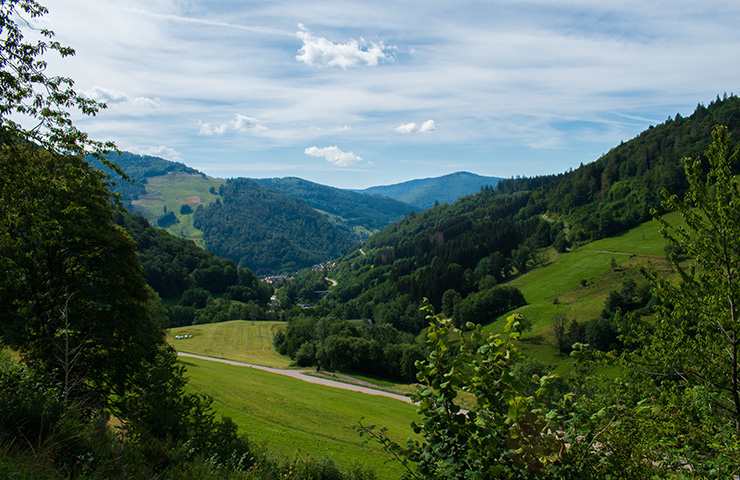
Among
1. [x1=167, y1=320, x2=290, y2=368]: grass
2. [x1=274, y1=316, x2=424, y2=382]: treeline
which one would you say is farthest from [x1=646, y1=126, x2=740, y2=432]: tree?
[x1=167, y1=320, x2=290, y2=368]: grass

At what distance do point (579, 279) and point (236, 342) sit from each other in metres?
107

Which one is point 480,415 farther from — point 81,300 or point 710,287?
point 81,300

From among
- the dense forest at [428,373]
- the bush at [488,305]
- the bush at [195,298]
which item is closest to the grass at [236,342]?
the bush at [195,298]

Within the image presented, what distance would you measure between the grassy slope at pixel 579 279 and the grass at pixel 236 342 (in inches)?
2344

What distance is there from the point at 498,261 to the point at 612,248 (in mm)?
40261

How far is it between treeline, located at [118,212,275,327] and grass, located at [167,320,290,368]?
79.9 feet

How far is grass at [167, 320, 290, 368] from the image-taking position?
9931 centimetres

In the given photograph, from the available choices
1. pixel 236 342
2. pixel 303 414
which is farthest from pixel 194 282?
pixel 303 414

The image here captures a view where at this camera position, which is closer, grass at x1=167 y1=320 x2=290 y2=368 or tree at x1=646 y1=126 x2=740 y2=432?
tree at x1=646 y1=126 x2=740 y2=432

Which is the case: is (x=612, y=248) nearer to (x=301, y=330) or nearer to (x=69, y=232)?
(x=301, y=330)

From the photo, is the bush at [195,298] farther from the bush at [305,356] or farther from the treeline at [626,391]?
the treeline at [626,391]

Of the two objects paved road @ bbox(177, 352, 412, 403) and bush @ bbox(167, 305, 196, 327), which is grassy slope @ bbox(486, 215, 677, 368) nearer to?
paved road @ bbox(177, 352, 412, 403)

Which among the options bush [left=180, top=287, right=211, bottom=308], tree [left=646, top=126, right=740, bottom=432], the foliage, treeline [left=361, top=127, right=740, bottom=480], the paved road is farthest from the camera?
bush [left=180, top=287, right=211, bottom=308]

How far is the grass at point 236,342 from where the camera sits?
99312 millimetres
